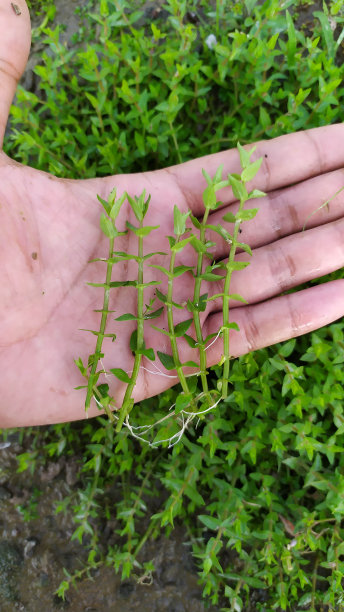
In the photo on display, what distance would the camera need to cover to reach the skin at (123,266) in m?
2.76

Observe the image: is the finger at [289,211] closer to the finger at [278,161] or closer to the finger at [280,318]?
the finger at [278,161]

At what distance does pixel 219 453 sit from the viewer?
356 cm

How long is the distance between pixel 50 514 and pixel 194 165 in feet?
8.97

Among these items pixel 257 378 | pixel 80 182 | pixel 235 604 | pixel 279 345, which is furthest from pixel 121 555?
pixel 80 182

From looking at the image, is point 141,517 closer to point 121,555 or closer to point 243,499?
point 121,555

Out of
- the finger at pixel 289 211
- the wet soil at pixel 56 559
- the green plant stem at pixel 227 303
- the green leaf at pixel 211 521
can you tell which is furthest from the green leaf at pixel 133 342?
the wet soil at pixel 56 559

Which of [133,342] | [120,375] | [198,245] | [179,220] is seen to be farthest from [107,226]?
[120,375]

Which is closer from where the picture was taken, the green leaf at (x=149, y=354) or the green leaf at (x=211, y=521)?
the green leaf at (x=149, y=354)

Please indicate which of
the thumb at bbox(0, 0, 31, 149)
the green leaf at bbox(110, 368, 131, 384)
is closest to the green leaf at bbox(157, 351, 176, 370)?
the green leaf at bbox(110, 368, 131, 384)

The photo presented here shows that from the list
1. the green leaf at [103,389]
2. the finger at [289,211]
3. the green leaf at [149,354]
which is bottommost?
the green leaf at [103,389]

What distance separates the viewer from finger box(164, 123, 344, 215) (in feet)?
10.1

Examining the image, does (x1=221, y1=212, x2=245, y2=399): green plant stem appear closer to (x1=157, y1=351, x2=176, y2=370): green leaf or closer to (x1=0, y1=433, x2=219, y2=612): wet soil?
(x1=157, y1=351, x2=176, y2=370): green leaf

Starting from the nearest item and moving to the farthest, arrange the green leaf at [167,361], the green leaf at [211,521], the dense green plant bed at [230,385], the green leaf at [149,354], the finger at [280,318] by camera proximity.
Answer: the green leaf at [149,354] < the green leaf at [167,361] < the finger at [280,318] < the green leaf at [211,521] < the dense green plant bed at [230,385]

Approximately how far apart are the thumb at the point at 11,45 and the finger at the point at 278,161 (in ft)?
3.34
